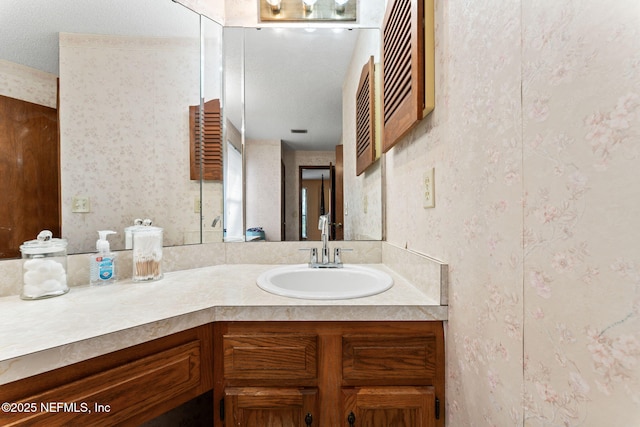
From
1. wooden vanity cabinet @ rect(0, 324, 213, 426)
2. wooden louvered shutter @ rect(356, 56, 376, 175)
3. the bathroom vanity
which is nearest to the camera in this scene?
wooden vanity cabinet @ rect(0, 324, 213, 426)

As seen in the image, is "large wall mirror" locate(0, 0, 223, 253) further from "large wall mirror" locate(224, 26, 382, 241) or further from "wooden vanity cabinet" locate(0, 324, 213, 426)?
"wooden vanity cabinet" locate(0, 324, 213, 426)

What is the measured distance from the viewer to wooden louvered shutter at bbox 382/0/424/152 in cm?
86

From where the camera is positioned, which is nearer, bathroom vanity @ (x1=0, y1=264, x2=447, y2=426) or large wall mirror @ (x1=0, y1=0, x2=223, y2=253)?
bathroom vanity @ (x1=0, y1=264, x2=447, y2=426)

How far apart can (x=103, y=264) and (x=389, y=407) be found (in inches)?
44.2

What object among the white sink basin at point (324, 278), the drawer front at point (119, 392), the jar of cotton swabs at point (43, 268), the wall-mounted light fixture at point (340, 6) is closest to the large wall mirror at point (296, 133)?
the wall-mounted light fixture at point (340, 6)

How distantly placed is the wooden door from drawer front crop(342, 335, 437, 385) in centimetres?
115

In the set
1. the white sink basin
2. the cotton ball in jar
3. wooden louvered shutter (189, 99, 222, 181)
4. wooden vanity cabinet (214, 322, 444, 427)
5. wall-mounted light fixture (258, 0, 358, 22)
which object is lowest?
wooden vanity cabinet (214, 322, 444, 427)

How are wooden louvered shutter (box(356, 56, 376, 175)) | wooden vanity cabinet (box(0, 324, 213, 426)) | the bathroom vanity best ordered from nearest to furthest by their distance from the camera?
wooden vanity cabinet (box(0, 324, 213, 426))
the bathroom vanity
wooden louvered shutter (box(356, 56, 376, 175))

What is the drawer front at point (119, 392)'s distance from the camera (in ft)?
1.88

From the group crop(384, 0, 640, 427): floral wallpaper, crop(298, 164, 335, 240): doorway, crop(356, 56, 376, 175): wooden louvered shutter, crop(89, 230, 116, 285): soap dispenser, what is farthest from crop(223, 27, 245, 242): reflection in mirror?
crop(384, 0, 640, 427): floral wallpaper

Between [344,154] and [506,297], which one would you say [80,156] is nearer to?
[344,154]

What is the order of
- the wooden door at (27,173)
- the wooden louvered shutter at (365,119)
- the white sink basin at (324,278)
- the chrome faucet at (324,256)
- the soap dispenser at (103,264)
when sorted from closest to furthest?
1. the wooden door at (27,173)
2. the soap dispenser at (103,264)
3. the white sink basin at (324,278)
4. the chrome faucet at (324,256)
5. the wooden louvered shutter at (365,119)

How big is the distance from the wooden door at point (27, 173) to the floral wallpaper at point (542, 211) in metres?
1.38

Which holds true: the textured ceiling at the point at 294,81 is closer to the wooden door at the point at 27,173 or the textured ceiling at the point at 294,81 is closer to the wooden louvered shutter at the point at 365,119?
the wooden louvered shutter at the point at 365,119
